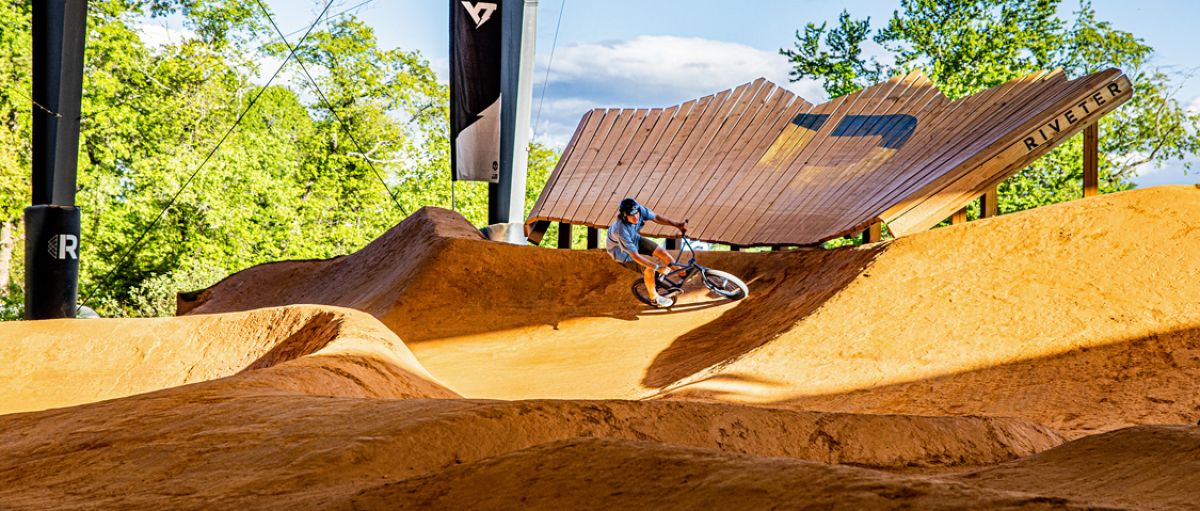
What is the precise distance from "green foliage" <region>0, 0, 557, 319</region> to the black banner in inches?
536

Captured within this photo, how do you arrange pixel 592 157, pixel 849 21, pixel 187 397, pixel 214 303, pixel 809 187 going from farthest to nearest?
1. pixel 849 21
2. pixel 592 157
3. pixel 214 303
4. pixel 809 187
5. pixel 187 397

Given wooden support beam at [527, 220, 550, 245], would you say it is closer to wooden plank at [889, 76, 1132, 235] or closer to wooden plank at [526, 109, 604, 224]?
wooden plank at [526, 109, 604, 224]

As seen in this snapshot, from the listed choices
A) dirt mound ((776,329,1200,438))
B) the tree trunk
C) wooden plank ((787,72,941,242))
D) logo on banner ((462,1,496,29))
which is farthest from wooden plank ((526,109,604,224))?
the tree trunk

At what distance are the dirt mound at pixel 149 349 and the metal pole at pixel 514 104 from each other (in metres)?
5.54

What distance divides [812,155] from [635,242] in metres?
5.29

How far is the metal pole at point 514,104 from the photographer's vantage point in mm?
13945

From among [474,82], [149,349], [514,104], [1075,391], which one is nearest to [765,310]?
[1075,391]

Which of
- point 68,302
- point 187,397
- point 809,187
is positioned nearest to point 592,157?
point 809,187

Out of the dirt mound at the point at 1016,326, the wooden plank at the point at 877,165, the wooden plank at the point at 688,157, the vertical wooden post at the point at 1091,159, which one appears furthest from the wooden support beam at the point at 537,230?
the vertical wooden post at the point at 1091,159

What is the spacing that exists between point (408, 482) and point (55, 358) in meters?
8.01

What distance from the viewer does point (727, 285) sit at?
11.4 metres

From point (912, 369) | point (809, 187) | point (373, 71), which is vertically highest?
point (373, 71)

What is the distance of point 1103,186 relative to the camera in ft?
84.0

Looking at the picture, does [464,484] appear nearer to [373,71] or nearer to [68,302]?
Result: [68,302]
